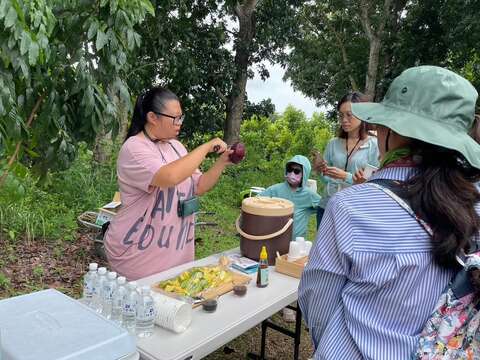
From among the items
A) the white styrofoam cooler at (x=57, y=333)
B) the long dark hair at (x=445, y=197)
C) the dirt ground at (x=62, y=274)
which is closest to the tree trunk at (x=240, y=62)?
the dirt ground at (x=62, y=274)

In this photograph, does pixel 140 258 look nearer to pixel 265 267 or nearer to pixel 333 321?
pixel 265 267

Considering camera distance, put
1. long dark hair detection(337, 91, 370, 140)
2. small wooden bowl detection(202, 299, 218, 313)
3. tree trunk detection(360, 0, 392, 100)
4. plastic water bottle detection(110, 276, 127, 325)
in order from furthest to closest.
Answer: tree trunk detection(360, 0, 392, 100)
long dark hair detection(337, 91, 370, 140)
small wooden bowl detection(202, 299, 218, 313)
plastic water bottle detection(110, 276, 127, 325)

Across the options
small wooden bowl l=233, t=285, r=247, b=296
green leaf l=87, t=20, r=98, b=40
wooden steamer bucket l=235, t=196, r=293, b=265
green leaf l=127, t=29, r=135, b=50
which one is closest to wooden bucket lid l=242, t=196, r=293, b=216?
wooden steamer bucket l=235, t=196, r=293, b=265

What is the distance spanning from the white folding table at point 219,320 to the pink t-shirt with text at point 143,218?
11 cm

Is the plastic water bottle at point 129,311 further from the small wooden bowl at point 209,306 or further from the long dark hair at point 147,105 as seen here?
the long dark hair at point 147,105

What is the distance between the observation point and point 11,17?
→ 57.6 inches

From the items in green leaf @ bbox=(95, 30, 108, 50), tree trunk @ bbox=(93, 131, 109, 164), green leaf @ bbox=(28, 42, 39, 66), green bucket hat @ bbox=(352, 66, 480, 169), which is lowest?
tree trunk @ bbox=(93, 131, 109, 164)

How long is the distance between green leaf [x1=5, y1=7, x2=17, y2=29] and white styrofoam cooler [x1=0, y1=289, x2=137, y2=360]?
0.95 metres

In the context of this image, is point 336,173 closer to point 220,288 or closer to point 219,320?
point 220,288

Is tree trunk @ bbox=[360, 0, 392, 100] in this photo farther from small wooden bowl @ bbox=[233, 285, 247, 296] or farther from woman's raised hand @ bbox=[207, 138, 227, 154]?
small wooden bowl @ bbox=[233, 285, 247, 296]

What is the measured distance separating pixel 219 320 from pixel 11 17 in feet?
4.52

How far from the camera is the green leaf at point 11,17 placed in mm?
1438

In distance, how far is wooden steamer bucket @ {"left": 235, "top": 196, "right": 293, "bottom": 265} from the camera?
2.25 m

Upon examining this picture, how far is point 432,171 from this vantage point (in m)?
0.99
